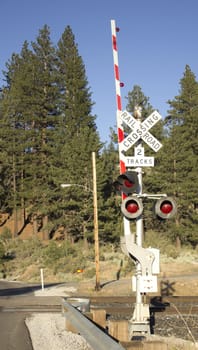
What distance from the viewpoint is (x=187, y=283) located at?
80.1 ft

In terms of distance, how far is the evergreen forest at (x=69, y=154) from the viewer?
4072 centimetres

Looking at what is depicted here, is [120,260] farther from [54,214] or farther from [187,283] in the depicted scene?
[54,214]

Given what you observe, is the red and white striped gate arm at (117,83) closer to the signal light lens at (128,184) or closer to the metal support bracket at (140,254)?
the signal light lens at (128,184)

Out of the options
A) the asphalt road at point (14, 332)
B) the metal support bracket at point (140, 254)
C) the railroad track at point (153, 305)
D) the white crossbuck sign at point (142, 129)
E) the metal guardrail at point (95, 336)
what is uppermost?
the white crossbuck sign at point (142, 129)

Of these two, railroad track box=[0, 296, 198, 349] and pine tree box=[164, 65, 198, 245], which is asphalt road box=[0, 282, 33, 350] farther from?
pine tree box=[164, 65, 198, 245]

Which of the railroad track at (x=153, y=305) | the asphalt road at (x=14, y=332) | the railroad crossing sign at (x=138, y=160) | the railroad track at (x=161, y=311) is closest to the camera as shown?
the asphalt road at (x=14, y=332)

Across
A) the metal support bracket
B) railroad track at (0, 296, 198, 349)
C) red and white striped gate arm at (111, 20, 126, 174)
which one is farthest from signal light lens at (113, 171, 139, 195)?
railroad track at (0, 296, 198, 349)

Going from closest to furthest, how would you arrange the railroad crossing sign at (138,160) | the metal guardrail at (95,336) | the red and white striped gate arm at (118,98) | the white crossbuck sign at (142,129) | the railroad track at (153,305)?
the metal guardrail at (95,336) < the red and white striped gate arm at (118,98) < the railroad crossing sign at (138,160) < the white crossbuck sign at (142,129) < the railroad track at (153,305)

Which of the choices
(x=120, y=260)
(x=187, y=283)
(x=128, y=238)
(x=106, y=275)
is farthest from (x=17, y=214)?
(x=128, y=238)

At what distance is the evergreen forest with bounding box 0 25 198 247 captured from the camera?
4072 cm

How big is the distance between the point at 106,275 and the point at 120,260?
4935 mm

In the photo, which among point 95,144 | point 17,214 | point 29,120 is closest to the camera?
point 95,144

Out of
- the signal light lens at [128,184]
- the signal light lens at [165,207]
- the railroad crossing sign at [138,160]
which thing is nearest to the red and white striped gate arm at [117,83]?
the railroad crossing sign at [138,160]

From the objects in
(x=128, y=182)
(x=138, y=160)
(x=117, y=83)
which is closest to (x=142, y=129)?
(x=138, y=160)
